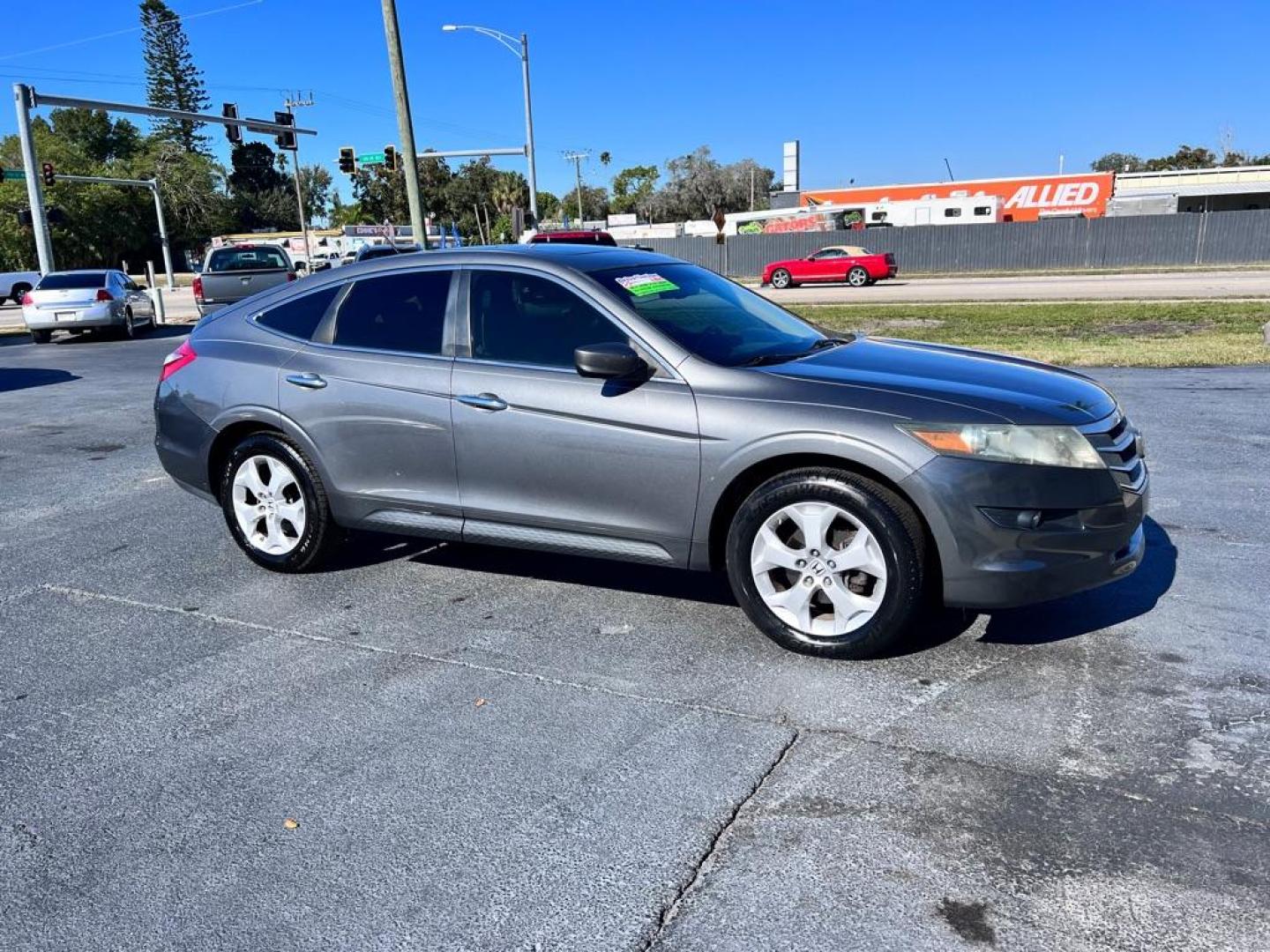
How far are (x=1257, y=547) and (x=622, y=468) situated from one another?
11.3 ft

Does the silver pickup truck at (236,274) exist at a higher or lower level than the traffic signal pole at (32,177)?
lower

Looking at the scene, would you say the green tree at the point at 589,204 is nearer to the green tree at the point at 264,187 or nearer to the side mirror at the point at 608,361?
the green tree at the point at 264,187

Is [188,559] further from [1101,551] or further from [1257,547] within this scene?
[1257,547]

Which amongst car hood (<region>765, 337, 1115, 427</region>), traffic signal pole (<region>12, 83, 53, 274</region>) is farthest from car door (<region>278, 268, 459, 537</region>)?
traffic signal pole (<region>12, 83, 53, 274</region>)

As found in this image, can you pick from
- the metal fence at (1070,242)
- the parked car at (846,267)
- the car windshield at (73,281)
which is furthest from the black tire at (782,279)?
the car windshield at (73,281)

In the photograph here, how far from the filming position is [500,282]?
16.3ft

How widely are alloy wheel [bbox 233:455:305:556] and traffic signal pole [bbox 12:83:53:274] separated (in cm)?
2227

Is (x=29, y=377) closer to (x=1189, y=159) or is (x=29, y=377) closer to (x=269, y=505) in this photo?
Result: (x=269, y=505)

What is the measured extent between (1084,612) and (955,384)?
1276mm

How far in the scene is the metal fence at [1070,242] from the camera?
1542 inches

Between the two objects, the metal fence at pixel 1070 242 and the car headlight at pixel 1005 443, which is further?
the metal fence at pixel 1070 242

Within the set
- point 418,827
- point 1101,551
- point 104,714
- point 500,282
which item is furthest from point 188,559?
point 1101,551

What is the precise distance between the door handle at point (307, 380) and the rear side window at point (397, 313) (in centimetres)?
22

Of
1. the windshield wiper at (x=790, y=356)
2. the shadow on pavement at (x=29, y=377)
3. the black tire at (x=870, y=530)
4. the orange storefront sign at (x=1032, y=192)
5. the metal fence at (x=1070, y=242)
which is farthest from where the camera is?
the orange storefront sign at (x=1032, y=192)
